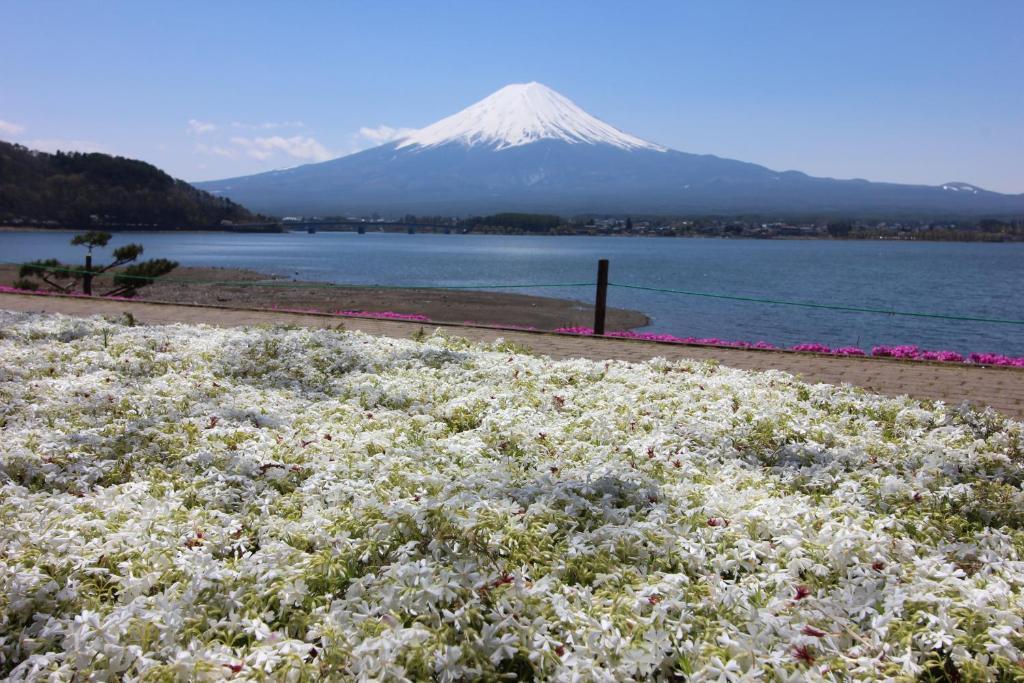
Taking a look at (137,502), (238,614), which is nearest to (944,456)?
(238,614)

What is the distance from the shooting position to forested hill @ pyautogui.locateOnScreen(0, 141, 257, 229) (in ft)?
371

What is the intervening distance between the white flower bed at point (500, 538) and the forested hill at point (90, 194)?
125 meters

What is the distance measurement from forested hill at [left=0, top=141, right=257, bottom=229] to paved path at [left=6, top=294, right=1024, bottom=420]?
371ft

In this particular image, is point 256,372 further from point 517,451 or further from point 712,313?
point 712,313

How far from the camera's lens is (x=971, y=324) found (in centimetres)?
4016

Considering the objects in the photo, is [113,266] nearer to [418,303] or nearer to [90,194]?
[418,303]

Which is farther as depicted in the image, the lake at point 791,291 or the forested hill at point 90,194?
the forested hill at point 90,194

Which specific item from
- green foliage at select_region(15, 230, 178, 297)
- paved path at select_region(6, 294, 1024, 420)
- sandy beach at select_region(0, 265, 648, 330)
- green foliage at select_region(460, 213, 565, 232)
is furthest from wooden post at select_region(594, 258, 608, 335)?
green foliage at select_region(460, 213, 565, 232)

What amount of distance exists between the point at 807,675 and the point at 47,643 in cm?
299

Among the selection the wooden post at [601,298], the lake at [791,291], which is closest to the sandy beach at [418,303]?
the lake at [791,291]

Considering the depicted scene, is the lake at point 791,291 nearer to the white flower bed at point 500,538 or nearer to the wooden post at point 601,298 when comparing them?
the wooden post at point 601,298

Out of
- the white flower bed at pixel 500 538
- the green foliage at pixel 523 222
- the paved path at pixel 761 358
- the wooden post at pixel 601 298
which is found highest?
the green foliage at pixel 523 222

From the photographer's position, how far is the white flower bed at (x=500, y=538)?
2838mm

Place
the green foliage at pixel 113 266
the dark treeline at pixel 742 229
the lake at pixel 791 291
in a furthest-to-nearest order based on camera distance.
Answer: the dark treeline at pixel 742 229, the lake at pixel 791 291, the green foliage at pixel 113 266
